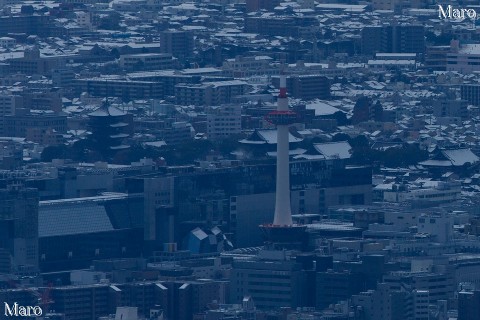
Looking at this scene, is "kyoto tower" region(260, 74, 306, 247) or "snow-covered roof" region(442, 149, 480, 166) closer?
"kyoto tower" region(260, 74, 306, 247)

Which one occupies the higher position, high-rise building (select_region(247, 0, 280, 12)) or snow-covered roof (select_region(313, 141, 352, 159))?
snow-covered roof (select_region(313, 141, 352, 159))

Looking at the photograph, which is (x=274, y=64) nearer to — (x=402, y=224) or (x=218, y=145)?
(x=218, y=145)

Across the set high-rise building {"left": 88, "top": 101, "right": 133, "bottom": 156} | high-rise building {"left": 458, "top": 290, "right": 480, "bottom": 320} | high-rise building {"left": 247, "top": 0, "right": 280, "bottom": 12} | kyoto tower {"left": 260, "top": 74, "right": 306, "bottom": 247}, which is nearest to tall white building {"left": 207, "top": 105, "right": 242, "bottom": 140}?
high-rise building {"left": 88, "top": 101, "right": 133, "bottom": 156}

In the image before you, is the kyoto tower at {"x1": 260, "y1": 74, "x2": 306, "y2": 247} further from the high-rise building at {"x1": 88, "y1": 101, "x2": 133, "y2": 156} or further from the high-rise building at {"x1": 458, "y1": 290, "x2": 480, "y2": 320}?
Result: the high-rise building at {"x1": 88, "y1": 101, "x2": 133, "y2": 156}

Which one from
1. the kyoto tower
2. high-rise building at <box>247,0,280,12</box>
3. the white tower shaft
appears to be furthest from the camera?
high-rise building at <box>247,0,280,12</box>

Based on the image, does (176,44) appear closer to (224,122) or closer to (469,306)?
(224,122)
